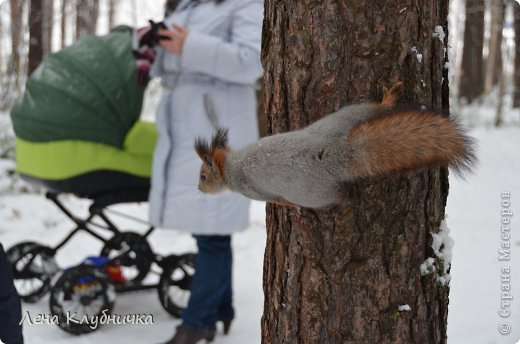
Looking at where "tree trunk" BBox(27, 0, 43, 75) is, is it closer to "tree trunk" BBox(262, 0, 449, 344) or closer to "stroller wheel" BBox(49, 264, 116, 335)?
"stroller wheel" BBox(49, 264, 116, 335)

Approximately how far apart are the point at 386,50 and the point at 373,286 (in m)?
0.62

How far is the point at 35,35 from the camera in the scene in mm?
8148

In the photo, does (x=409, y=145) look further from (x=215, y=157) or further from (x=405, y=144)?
(x=215, y=157)

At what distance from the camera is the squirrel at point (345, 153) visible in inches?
43.9

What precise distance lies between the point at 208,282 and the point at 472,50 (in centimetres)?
984

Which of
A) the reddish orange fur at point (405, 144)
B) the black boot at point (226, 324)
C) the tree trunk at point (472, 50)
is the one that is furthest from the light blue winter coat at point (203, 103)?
the tree trunk at point (472, 50)

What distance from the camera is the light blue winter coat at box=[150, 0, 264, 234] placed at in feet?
8.45

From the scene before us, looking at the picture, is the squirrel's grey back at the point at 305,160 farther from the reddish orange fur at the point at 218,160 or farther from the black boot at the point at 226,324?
the black boot at the point at 226,324

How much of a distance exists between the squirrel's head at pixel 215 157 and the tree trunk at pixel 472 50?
10278mm

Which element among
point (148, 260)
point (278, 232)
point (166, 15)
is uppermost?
point (166, 15)

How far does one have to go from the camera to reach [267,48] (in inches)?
62.9

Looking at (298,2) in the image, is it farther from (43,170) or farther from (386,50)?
(43,170)

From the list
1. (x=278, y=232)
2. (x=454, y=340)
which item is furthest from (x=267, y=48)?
(x=454, y=340)

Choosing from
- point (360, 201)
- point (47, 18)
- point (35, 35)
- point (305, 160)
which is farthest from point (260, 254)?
point (47, 18)
